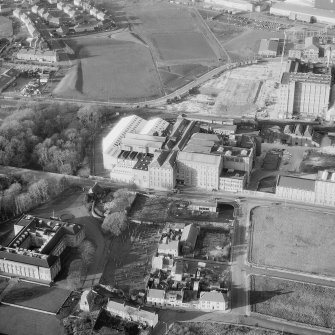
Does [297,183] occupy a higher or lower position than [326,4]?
higher

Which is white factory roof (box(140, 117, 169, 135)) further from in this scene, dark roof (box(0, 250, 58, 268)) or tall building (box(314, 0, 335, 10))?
tall building (box(314, 0, 335, 10))

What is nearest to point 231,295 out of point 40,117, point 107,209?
point 107,209

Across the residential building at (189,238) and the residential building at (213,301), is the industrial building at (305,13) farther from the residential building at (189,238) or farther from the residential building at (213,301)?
the residential building at (213,301)

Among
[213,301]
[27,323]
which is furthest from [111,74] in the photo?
[213,301]

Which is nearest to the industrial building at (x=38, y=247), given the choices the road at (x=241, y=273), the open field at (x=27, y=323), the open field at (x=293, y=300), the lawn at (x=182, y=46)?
the road at (x=241, y=273)

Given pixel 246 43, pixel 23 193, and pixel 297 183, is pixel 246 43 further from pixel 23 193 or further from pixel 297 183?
pixel 23 193

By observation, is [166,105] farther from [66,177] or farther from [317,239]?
[317,239]
